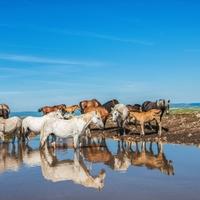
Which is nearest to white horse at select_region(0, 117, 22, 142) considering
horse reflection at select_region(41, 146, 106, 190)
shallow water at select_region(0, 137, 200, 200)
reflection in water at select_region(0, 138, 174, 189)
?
reflection in water at select_region(0, 138, 174, 189)

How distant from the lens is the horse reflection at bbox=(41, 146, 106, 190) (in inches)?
535

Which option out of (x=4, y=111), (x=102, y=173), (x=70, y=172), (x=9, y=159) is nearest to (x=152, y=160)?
(x=102, y=173)

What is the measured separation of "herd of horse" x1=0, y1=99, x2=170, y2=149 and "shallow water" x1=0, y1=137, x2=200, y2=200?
3.30 feet

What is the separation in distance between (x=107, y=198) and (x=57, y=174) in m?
3.95

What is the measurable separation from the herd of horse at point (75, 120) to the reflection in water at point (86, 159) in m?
1.02

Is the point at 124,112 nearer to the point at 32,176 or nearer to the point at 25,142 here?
the point at 25,142

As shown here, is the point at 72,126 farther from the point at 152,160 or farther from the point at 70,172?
the point at 70,172

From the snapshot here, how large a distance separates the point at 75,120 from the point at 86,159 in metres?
3.10

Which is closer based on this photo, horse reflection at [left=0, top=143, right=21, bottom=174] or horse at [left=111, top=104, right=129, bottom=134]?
horse reflection at [left=0, top=143, right=21, bottom=174]

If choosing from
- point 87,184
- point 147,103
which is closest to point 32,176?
point 87,184

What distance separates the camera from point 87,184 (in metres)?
13.2

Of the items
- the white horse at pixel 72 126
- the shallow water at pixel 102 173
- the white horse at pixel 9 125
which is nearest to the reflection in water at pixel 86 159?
the shallow water at pixel 102 173

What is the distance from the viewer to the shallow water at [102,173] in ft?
39.3

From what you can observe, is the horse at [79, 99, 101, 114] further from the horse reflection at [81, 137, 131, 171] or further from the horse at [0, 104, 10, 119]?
the horse reflection at [81, 137, 131, 171]
